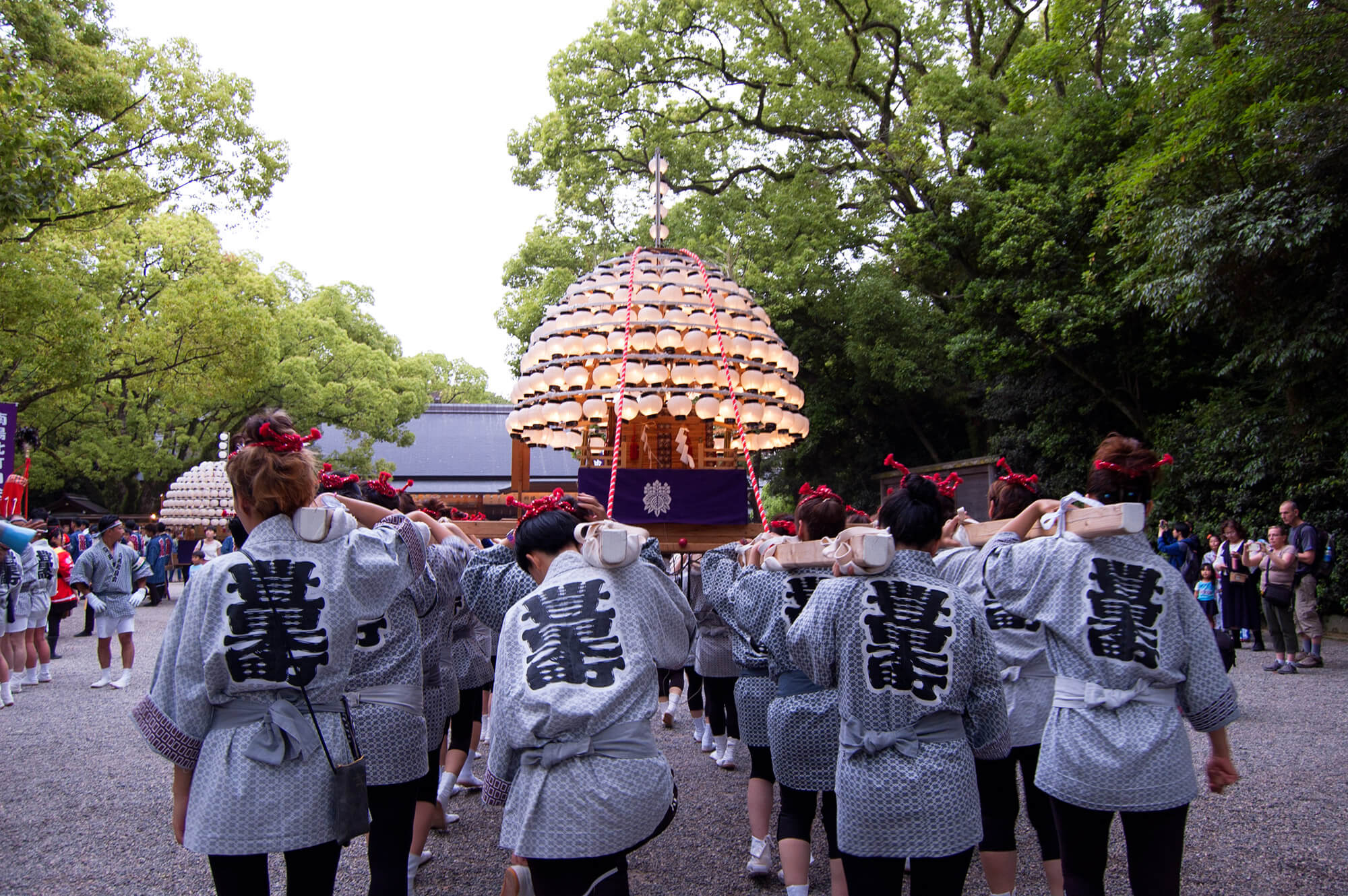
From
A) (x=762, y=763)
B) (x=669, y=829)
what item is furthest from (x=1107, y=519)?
(x=669, y=829)

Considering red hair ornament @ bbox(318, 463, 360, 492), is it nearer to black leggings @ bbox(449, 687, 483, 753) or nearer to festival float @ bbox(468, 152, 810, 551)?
black leggings @ bbox(449, 687, 483, 753)

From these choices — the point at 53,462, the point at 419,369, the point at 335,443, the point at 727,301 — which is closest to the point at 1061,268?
the point at 727,301

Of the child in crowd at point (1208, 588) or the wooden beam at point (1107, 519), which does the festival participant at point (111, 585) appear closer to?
the wooden beam at point (1107, 519)

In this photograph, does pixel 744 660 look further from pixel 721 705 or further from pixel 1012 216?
pixel 1012 216

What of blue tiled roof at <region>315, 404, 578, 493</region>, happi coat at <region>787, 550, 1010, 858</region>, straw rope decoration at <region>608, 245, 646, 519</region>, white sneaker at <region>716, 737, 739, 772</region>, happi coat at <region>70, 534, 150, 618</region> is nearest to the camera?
happi coat at <region>787, 550, 1010, 858</region>

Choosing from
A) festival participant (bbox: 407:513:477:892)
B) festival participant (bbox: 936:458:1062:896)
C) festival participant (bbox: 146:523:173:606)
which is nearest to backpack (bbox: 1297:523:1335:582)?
festival participant (bbox: 936:458:1062:896)

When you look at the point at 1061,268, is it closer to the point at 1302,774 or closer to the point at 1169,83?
the point at 1169,83

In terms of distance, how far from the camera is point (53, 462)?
19.7 m

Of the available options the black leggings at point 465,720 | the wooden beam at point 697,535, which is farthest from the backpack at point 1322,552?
the black leggings at point 465,720

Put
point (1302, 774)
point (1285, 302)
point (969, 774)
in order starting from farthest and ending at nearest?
point (1285, 302) < point (1302, 774) < point (969, 774)

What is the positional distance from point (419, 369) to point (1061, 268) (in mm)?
20440

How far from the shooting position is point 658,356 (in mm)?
6750

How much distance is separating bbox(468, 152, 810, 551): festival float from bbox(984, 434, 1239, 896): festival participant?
3520 millimetres

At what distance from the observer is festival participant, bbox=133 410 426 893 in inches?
79.7
